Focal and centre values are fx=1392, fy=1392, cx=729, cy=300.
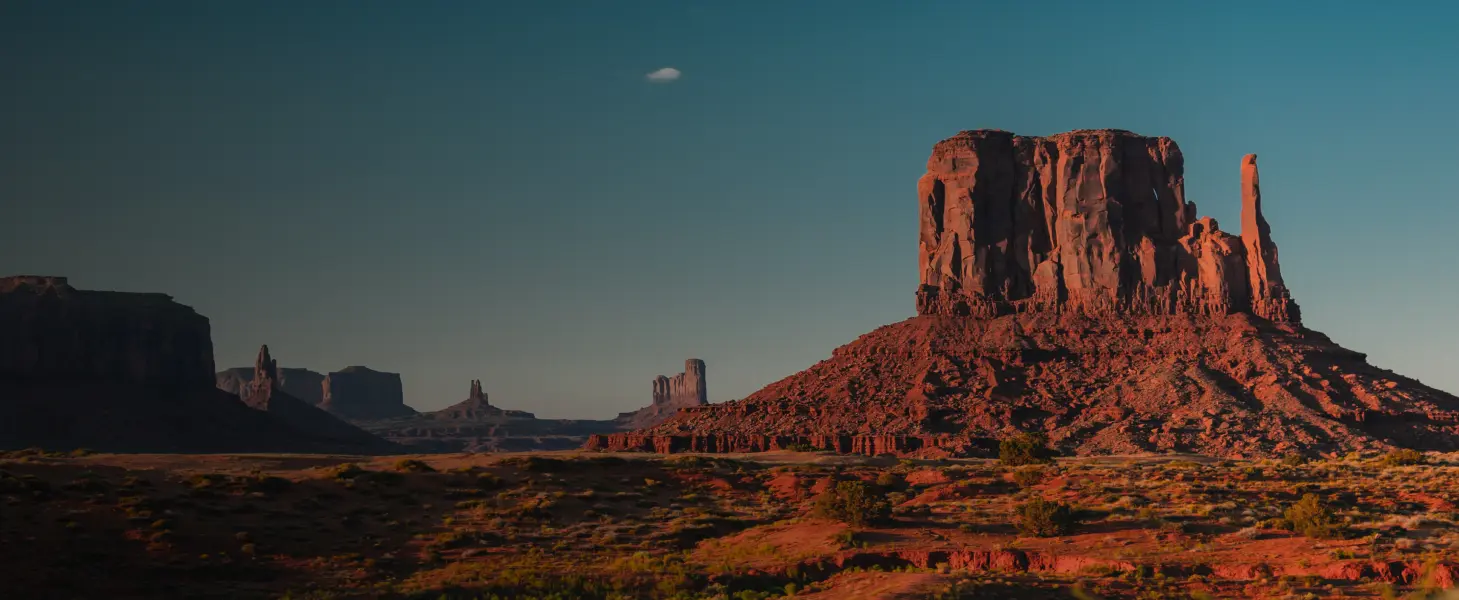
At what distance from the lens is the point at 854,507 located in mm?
58562

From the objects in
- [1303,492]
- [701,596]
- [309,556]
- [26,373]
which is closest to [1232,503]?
[1303,492]

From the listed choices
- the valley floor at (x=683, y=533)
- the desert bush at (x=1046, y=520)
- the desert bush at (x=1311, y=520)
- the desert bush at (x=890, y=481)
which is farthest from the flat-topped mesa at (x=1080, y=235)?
the desert bush at (x=1046, y=520)

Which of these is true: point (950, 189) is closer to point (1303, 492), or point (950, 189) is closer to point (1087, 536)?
point (1303, 492)

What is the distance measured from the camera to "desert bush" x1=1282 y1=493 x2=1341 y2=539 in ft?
165

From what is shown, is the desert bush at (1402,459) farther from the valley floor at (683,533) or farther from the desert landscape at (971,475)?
the valley floor at (683,533)

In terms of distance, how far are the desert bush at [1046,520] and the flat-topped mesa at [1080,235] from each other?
236 feet

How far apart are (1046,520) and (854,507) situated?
26.9 ft

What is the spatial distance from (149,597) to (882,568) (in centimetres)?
2502

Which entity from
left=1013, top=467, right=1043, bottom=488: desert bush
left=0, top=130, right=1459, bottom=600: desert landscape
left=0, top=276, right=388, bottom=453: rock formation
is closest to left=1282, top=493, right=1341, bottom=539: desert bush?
left=0, top=130, right=1459, bottom=600: desert landscape

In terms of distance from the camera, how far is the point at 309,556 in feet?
175

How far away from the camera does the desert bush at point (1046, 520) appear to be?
54.3 meters

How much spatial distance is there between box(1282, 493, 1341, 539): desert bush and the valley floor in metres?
0.14

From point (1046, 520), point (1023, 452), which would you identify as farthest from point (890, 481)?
point (1046, 520)

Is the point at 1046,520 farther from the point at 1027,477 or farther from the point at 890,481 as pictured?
the point at 890,481
